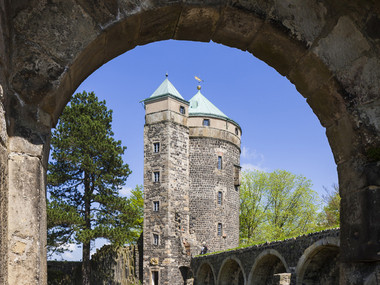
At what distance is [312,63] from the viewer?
8.86 feet

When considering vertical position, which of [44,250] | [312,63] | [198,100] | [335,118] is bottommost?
[44,250]

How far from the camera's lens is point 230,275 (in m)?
26.7

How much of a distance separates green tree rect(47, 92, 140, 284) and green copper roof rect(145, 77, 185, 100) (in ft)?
20.9

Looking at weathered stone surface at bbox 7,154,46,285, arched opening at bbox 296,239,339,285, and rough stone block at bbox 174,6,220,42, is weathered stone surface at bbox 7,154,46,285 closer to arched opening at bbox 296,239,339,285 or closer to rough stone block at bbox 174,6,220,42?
rough stone block at bbox 174,6,220,42

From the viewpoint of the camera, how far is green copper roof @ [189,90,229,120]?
110 feet

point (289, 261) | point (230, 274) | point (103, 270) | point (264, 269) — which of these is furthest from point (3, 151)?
point (103, 270)

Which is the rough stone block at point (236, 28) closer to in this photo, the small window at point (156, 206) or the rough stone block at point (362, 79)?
the rough stone block at point (362, 79)

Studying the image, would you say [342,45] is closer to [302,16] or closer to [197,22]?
[302,16]

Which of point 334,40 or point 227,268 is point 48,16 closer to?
point 334,40

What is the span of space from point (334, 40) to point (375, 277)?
4.30 feet

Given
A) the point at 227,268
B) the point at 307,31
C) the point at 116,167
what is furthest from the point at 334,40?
the point at 227,268

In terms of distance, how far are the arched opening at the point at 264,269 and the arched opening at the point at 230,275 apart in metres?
3.62

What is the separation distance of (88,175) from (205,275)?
32.8 feet

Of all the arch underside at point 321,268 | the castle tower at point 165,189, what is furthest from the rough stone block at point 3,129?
the castle tower at point 165,189
